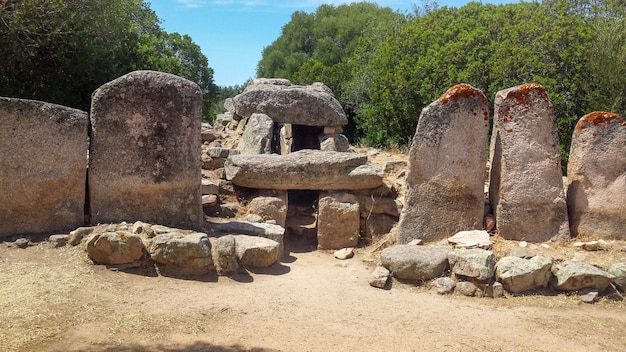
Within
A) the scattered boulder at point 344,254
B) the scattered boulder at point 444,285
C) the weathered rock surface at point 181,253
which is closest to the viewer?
the weathered rock surface at point 181,253

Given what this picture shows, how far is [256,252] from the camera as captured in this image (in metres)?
6.84

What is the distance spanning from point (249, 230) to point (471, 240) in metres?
2.83

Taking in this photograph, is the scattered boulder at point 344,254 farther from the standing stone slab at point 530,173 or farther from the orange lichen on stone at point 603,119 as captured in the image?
the orange lichen on stone at point 603,119

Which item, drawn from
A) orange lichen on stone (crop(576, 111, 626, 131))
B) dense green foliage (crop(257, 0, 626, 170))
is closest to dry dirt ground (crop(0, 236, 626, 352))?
orange lichen on stone (crop(576, 111, 626, 131))

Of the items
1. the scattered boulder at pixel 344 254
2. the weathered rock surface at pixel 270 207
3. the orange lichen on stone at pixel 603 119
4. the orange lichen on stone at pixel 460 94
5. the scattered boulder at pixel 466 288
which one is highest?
the orange lichen on stone at pixel 460 94

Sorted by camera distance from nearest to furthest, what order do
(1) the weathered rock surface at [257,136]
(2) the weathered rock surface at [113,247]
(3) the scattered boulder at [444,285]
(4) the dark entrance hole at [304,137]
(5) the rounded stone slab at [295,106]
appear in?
(2) the weathered rock surface at [113,247] < (3) the scattered boulder at [444,285] < (1) the weathered rock surface at [257,136] < (5) the rounded stone slab at [295,106] < (4) the dark entrance hole at [304,137]

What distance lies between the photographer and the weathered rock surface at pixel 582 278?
6.41 metres

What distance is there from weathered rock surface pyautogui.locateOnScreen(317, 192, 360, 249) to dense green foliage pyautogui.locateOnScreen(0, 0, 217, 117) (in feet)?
19.9

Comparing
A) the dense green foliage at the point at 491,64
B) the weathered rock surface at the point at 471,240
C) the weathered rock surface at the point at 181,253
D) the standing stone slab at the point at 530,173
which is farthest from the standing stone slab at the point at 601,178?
the dense green foliage at the point at 491,64

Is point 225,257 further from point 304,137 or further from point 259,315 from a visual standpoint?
point 304,137

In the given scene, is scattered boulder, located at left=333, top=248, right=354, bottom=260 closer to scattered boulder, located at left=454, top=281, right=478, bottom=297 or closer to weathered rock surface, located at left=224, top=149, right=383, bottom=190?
weathered rock surface, located at left=224, top=149, right=383, bottom=190

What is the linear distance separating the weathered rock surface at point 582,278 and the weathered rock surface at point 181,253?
154 inches

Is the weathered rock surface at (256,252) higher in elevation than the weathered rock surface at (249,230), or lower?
lower

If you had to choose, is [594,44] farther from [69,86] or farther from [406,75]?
[69,86]
